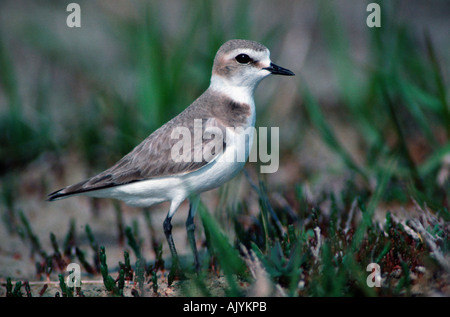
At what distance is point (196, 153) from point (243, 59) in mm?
775

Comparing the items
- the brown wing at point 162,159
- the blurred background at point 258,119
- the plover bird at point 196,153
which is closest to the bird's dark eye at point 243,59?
the plover bird at point 196,153

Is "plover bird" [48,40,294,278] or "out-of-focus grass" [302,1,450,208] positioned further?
"out-of-focus grass" [302,1,450,208]

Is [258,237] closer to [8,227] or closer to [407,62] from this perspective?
[8,227]

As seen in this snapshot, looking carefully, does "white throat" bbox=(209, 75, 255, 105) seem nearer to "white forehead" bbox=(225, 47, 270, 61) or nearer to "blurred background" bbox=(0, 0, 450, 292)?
"white forehead" bbox=(225, 47, 270, 61)

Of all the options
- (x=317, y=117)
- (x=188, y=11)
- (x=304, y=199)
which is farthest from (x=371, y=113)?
(x=188, y=11)

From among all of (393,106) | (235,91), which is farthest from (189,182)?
(393,106)

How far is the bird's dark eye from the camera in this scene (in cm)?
371

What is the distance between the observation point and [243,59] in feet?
12.2

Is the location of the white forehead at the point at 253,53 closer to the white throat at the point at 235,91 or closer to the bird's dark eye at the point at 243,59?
the bird's dark eye at the point at 243,59

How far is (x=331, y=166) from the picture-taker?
5.52 metres

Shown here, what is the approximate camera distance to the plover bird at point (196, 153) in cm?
352

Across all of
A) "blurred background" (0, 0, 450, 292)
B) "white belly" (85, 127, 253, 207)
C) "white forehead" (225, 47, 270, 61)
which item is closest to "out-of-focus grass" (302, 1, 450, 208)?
"blurred background" (0, 0, 450, 292)

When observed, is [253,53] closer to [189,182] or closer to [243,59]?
[243,59]

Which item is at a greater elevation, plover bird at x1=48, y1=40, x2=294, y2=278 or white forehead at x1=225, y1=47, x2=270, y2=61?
white forehead at x1=225, y1=47, x2=270, y2=61
